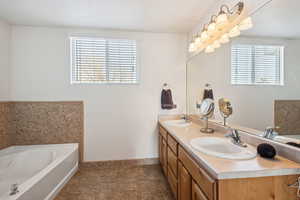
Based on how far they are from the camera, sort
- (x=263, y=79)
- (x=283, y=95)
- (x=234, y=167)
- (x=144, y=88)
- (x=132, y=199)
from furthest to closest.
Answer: (x=144, y=88)
(x=132, y=199)
(x=263, y=79)
(x=283, y=95)
(x=234, y=167)

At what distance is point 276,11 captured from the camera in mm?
1164

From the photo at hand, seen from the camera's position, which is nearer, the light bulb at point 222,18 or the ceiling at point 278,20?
the ceiling at point 278,20

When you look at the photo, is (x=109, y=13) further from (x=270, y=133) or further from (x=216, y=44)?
(x=270, y=133)

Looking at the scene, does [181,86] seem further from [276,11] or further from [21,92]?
[21,92]

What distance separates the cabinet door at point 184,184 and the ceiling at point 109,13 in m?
1.89

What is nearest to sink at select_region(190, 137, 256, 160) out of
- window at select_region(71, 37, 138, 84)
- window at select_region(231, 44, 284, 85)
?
window at select_region(231, 44, 284, 85)

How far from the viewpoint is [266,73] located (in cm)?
128

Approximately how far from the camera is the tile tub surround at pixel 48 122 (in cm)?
249

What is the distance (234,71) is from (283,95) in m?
0.55

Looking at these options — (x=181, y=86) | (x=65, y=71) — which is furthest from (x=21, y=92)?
(x=181, y=86)

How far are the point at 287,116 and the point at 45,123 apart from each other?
122 inches

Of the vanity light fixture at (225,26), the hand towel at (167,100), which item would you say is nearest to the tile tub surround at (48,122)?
the hand towel at (167,100)

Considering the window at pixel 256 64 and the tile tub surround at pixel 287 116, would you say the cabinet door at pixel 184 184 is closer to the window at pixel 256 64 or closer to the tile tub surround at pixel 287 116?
the tile tub surround at pixel 287 116

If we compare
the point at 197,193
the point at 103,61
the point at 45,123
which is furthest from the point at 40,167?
the point at 197,193
